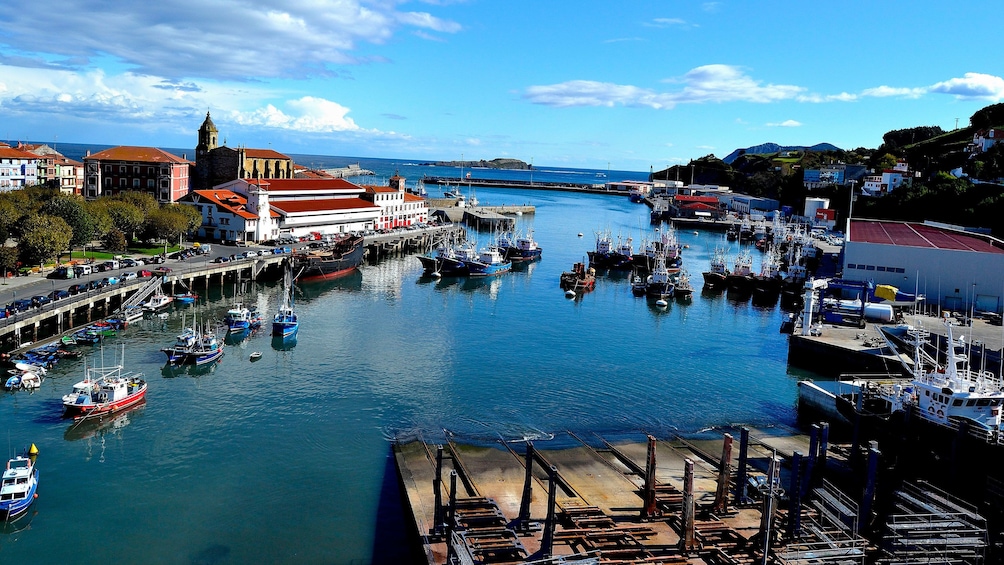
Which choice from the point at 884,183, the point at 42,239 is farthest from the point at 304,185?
the point at 884,183

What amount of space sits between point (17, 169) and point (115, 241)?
3051cm

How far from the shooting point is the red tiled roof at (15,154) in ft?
250

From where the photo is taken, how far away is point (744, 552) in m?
19.2

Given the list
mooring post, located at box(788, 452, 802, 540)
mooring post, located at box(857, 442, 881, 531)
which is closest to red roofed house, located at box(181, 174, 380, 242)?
mooring post, located at box(788, 452, 802, 540)

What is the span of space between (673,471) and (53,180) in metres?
77.0

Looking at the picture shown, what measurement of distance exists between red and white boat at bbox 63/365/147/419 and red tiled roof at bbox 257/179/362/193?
4694 centimetres

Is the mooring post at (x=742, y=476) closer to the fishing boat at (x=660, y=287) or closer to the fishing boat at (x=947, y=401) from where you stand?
the fishing boat at (x=947, y=401)

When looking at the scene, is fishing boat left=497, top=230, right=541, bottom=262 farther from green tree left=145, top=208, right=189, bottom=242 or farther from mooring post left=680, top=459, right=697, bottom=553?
mooring post left=680, top=459, right=697, bottom=553

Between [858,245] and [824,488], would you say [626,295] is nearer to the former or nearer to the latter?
[858,245]

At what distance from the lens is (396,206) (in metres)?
91.0

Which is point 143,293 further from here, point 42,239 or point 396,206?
point 396,206

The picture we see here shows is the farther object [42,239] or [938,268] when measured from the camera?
[938,268]

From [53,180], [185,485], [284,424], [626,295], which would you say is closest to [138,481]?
[185,485]

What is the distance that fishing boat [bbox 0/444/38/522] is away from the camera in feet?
71.0
